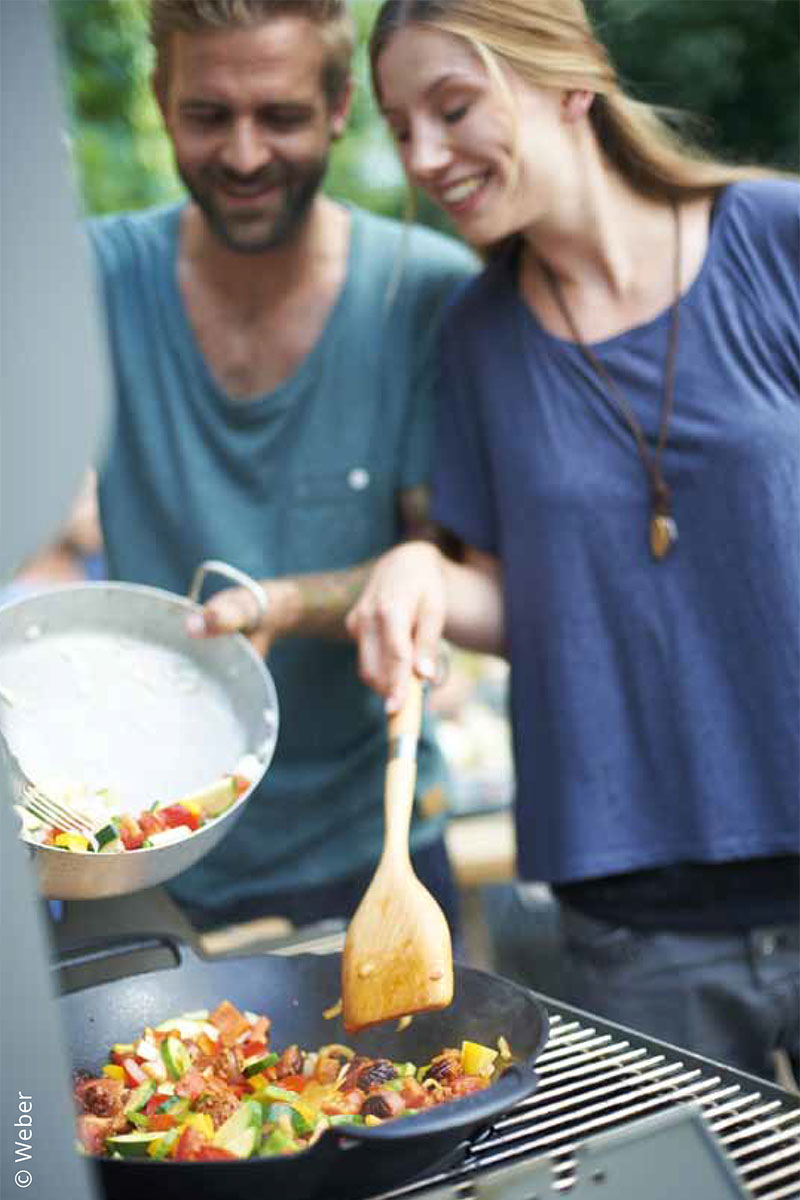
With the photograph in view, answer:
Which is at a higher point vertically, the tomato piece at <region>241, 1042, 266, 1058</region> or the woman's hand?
the woman's hand

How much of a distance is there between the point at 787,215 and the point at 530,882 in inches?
30.6

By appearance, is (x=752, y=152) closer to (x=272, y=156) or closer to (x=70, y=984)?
(x=272, y=156)

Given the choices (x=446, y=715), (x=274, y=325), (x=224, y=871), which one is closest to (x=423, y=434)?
(x=274, y=325)

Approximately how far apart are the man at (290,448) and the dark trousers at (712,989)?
270 millimetres

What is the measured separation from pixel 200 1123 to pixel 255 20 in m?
1.12

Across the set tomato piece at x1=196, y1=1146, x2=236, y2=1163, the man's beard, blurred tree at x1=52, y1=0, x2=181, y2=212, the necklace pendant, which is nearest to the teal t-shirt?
the man's beard

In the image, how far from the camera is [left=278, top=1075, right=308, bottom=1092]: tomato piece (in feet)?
3.59

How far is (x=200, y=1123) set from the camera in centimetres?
100

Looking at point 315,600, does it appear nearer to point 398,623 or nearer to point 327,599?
point 327,599

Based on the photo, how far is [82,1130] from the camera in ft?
3.22

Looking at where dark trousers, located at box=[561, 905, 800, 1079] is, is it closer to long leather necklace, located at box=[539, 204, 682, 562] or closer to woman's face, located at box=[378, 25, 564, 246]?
long leather necklace, located at box=[539, 204, 682, 562]

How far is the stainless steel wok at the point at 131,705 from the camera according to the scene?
47.7 inches

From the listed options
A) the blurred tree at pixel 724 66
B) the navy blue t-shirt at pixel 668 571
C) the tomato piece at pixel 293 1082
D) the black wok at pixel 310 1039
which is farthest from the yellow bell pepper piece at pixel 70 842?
the blurred tree at pixel 724 66

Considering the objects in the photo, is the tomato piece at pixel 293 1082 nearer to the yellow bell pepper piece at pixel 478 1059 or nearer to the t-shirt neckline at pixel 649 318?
the yellow bell pepper piece at pixel 478 1059
